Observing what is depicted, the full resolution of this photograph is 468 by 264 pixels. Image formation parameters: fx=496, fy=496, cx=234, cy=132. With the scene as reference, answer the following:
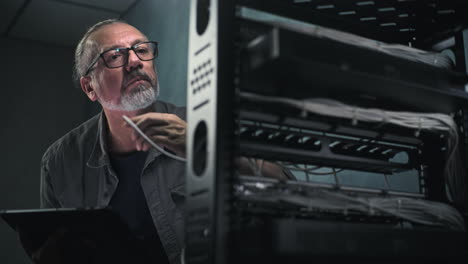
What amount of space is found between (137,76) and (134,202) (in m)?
0.44

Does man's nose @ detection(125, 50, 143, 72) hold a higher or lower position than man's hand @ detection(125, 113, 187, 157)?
higher

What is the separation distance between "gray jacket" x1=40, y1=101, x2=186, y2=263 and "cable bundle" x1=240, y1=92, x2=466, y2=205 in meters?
0.91

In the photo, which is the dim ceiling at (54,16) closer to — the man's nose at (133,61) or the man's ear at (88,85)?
the man's ear at (88,85)

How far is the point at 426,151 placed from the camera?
91 centimetres

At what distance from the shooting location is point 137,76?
5.68 ft

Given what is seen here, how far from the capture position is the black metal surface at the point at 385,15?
2.82 feet

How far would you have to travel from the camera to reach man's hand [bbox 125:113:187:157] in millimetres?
876

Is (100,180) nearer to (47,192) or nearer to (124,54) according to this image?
(47,192)

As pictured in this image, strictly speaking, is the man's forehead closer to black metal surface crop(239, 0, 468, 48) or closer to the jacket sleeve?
the jacket sleeve

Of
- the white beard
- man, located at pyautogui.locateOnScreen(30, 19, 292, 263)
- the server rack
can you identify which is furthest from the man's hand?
the white beard

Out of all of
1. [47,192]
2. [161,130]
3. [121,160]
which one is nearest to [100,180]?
[121,160]

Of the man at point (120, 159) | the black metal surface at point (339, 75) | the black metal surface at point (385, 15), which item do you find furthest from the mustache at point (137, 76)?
the black metal surface at point (339, 75)

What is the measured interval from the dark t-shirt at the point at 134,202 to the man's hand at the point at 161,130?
61 centimetres

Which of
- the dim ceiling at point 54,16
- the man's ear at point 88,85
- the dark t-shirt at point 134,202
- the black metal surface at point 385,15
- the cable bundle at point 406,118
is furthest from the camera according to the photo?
the dim ceiling at point 54,16
